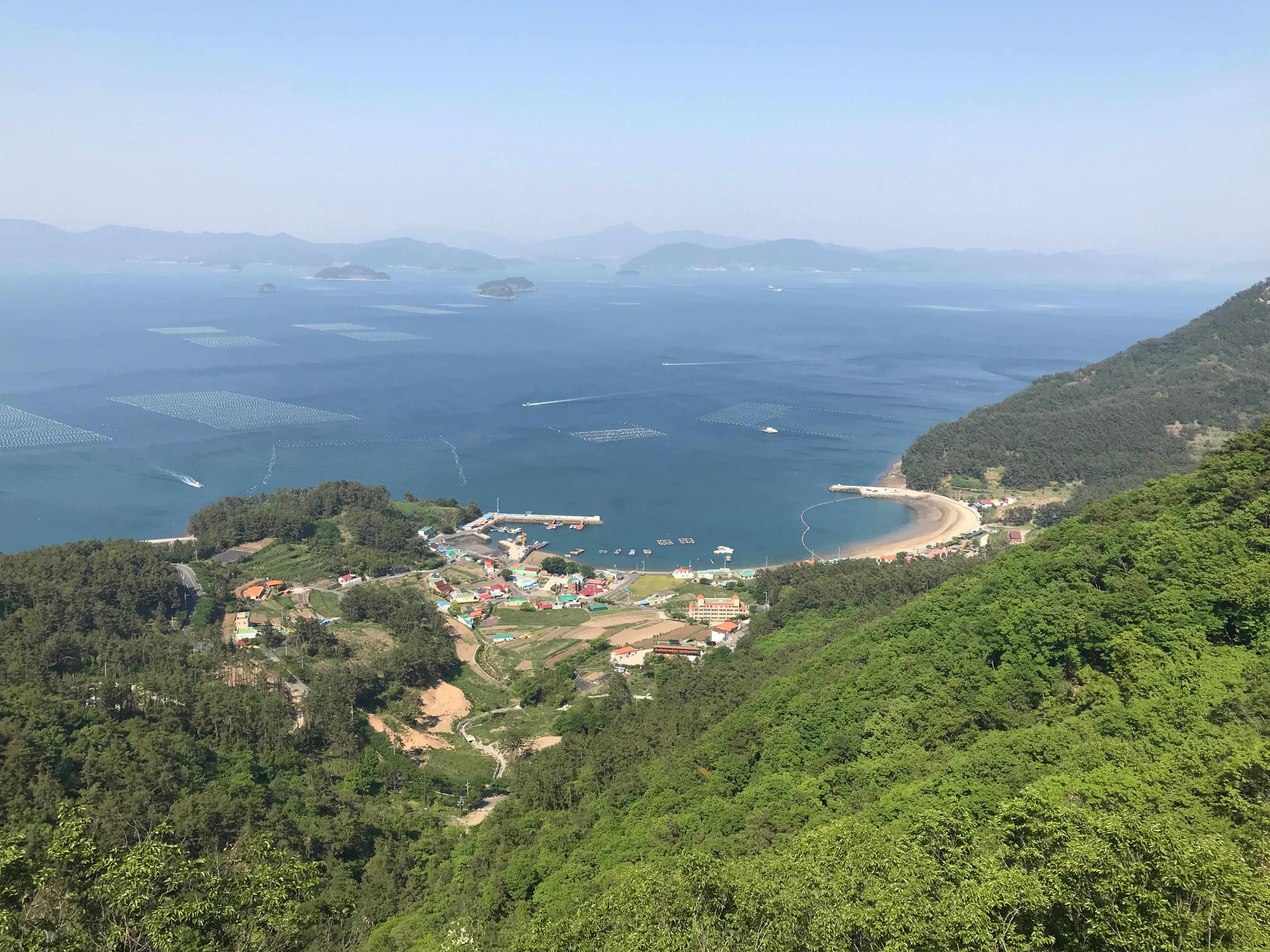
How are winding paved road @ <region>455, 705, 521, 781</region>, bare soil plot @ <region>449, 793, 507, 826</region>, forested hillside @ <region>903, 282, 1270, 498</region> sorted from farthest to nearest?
forested hillside @ <region>903, 282, 1270, 498</region>, winding paved road @ <region>455, 705, 521, 781</region>, bare soil plot @ <region>449, 793, 507, 826</region>

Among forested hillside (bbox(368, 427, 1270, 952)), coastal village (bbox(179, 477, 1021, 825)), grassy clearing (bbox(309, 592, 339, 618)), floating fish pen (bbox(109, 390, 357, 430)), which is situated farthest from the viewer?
floating fish pen (bbox(109, 390, 357, 430))

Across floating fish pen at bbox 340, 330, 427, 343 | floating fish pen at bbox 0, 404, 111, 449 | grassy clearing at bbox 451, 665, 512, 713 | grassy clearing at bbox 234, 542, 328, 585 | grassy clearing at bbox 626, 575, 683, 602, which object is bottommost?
grassy clearing at bbox 451, 665, 512, 713

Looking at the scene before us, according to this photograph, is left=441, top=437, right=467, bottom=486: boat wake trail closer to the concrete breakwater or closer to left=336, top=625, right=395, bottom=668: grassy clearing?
the concrete breakwater

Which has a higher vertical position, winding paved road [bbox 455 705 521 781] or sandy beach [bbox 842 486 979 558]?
sandy beach [bbox 842 486 979 558]

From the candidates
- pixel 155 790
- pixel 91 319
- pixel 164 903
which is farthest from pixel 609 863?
pixel 91 319

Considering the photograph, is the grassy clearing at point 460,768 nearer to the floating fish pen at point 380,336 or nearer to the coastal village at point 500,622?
the coastal village at point 500,622

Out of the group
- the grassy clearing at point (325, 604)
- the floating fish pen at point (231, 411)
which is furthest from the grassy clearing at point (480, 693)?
the floating fish pen at point (231, 411)

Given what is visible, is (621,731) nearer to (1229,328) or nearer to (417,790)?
(417,790)

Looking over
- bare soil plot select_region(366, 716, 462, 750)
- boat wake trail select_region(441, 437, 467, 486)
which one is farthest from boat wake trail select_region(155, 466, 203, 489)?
bare soil plot select_region(366, 716, 462, 750)
